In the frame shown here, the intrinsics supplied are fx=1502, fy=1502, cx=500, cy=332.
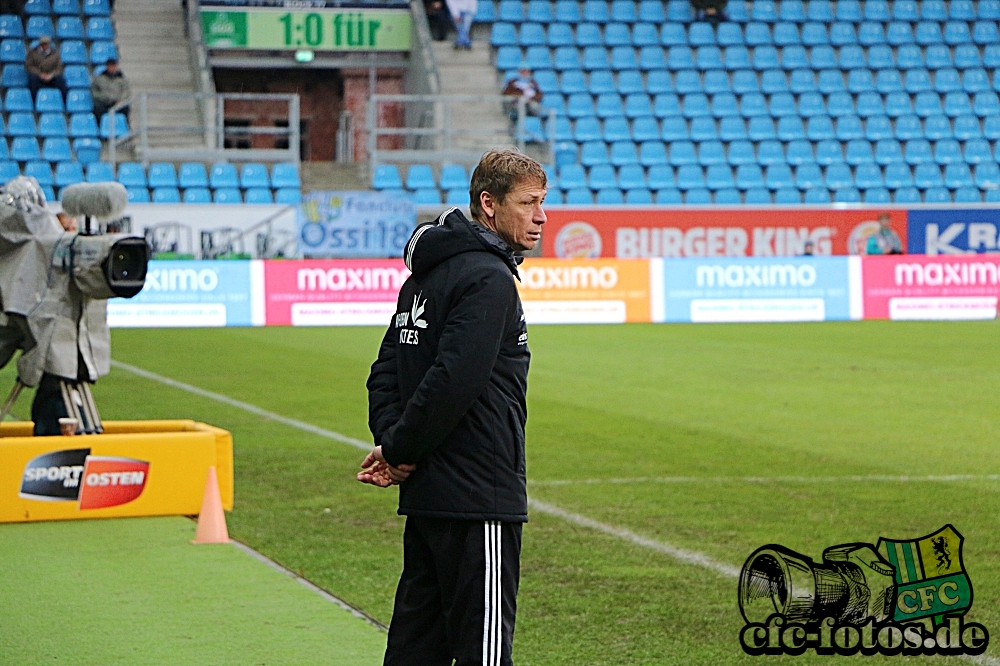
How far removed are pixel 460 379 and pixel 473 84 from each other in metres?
31.8

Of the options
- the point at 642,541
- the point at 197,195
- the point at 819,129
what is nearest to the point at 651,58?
the point at 819,129

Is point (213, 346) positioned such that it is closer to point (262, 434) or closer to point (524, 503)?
point (262, 434)

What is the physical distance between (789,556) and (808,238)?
23.3 m

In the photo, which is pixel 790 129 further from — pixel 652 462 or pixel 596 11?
A: pixel 652 462

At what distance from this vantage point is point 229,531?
852cm

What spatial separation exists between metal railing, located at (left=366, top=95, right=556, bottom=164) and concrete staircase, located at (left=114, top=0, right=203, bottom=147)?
14.2 ft

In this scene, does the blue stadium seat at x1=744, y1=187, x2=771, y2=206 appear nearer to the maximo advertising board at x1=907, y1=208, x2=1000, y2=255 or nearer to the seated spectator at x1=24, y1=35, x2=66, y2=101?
the maximo advertising board at x1=907, y1=208, x2=1000, y2=255

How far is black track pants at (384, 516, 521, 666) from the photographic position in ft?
13.7

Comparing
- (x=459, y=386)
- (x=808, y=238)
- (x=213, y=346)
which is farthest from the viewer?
(x=808, y=238)

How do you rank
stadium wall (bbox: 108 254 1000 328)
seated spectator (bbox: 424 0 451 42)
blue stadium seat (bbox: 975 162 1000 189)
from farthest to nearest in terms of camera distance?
seated spectator (bbox: 424 0 451 42) → blue stadium seat (bbox: 975 162 1000 189) → stadium wall (bbox: 108 254 1000 328)

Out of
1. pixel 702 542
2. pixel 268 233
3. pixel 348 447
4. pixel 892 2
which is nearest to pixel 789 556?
pixel 702 542

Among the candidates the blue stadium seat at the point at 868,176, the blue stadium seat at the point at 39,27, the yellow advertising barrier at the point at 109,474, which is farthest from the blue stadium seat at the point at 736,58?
the yellow advertising barrier at the point at 109,474

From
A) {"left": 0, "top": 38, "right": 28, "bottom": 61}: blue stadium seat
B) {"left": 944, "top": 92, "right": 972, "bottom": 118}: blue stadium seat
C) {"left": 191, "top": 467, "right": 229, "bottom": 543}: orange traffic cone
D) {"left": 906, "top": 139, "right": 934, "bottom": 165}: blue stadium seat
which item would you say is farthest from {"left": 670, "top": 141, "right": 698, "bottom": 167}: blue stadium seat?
{"left": 191, "top": 467, "right": 229, "bottom": 543}: orange traffic cone

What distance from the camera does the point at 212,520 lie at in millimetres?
8172
